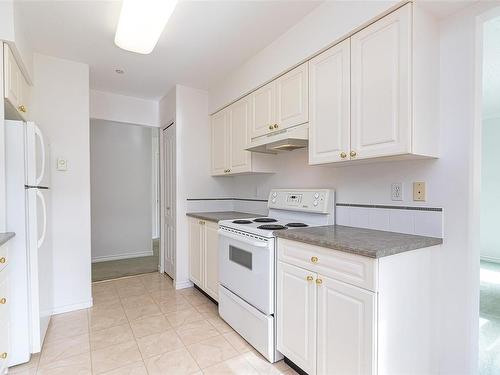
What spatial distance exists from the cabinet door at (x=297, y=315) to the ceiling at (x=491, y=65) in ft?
6.22

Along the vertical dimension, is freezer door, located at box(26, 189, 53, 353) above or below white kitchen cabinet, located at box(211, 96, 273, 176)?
below

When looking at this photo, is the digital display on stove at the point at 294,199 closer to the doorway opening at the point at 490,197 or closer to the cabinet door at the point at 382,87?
the cabinet door at the point at 382,87

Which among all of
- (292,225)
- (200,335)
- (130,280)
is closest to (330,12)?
(292,225)

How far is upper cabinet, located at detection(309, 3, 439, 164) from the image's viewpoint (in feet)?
4.80

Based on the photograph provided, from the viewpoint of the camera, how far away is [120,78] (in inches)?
122

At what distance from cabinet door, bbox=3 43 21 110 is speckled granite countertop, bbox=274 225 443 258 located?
202cm

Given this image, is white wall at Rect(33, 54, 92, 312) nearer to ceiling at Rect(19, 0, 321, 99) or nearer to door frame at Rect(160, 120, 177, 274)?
ceiling at Rect(19, 0, 321, 99)

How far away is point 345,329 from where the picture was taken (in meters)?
1.41

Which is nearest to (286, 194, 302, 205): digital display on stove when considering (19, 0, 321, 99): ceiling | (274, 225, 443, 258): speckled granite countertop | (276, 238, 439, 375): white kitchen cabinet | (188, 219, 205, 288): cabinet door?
(274, 225, 443, 258): speckled granite countertop

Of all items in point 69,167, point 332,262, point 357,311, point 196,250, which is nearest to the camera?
point 357,311

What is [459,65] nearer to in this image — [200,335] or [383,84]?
[383,84]

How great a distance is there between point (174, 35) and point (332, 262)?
210cm

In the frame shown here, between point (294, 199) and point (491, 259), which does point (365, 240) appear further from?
point (491, 259)

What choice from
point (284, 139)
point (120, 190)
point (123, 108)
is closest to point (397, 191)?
point (284, 139)
